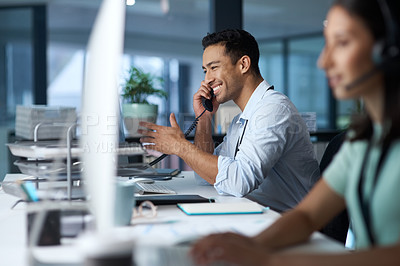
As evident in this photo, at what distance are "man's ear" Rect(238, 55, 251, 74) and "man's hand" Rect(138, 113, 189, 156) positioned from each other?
46cm

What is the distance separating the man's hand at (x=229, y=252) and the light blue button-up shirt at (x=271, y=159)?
839 millimetres

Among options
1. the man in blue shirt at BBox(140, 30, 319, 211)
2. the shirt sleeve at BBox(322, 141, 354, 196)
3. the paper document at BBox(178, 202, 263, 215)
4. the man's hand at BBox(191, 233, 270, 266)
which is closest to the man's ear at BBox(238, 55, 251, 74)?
the man in blue shirt at BBox(140, 30, 319, 211)

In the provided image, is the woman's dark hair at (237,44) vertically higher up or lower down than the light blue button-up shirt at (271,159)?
higher up

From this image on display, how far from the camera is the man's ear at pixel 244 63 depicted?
2.22m

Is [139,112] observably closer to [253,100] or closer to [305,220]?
[253,100]

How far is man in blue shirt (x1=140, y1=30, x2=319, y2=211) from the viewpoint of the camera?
179cm

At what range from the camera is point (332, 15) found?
96 centimetres

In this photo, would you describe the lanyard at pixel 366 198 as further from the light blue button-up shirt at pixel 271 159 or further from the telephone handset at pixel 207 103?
the telephone handset at pixel 207 103

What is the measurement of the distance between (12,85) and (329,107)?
5.93m

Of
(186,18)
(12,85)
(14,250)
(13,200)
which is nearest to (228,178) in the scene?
(13,200)

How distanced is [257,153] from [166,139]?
0.41 m

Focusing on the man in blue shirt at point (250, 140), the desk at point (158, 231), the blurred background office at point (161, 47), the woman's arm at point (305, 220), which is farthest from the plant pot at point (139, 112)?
the blurred background office at point (161, 47)

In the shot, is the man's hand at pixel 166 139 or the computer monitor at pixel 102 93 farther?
the man's hand at pixel 166 139

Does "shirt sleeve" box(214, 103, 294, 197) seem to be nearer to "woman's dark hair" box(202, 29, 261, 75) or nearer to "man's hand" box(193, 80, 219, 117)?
"woman's dark hair" box(202, 29, 261, 75)
